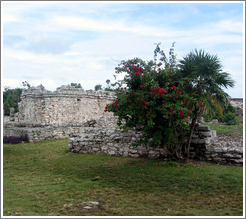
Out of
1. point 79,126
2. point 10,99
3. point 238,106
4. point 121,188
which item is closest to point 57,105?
point 79,126

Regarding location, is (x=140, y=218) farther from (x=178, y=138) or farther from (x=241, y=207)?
(x=178, y=138)

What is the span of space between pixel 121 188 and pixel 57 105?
1328 centimetres

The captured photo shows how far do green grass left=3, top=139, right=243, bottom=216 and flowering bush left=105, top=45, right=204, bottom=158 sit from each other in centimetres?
112

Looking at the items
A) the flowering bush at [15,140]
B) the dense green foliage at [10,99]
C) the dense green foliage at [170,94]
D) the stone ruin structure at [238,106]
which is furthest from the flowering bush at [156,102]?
the dense green foliage at [10,99]

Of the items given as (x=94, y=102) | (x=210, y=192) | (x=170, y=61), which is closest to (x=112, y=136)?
(x=170, y=61)

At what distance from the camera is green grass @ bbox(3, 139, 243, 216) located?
219 inches

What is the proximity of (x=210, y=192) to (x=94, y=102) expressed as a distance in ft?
51.9

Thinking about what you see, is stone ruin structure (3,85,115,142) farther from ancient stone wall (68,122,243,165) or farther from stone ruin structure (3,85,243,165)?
ancient stone wall (68,122,243,165)

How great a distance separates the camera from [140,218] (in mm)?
4926

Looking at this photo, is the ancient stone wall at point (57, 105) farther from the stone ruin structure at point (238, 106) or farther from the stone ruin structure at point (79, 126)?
the stone ruin structure at point (238, 106)

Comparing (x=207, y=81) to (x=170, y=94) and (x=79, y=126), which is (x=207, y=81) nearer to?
(x=170, y=94)

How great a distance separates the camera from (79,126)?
19.3 meters

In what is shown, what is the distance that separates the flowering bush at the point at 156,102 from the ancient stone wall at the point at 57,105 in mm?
10426

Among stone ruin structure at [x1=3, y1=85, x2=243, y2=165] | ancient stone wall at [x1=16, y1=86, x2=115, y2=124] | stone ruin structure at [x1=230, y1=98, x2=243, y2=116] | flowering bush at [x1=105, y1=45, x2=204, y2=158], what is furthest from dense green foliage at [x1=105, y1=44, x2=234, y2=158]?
stone ruin structure at [x1=230, y1=98, x2=243, y2=116]
